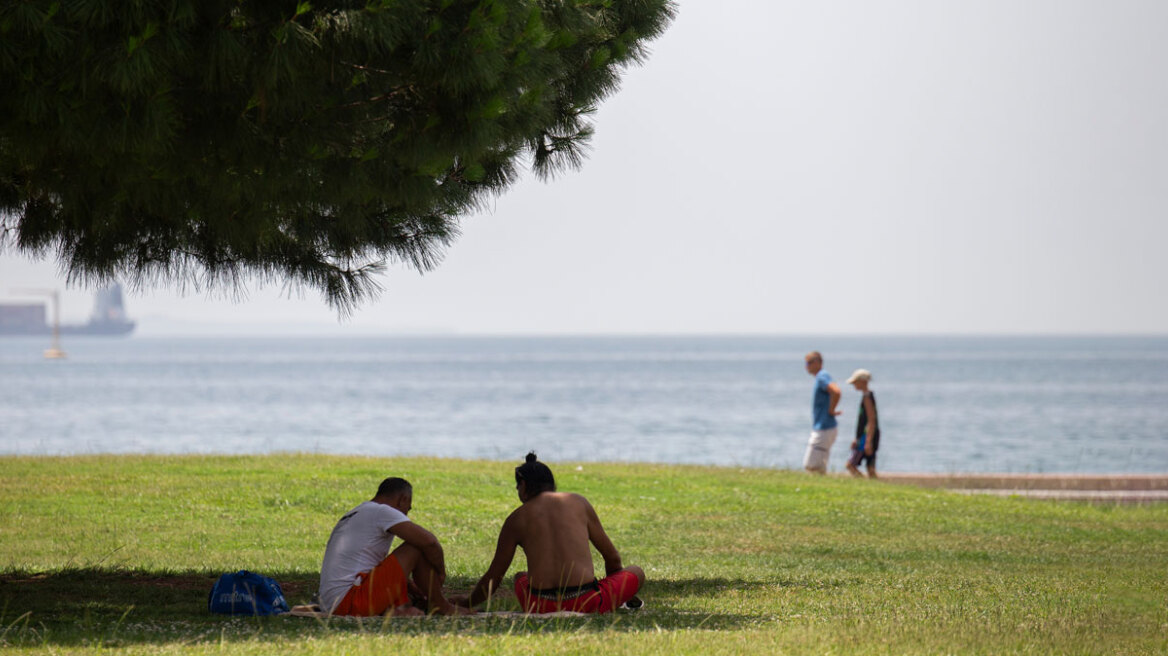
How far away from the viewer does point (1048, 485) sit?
66.3 feet

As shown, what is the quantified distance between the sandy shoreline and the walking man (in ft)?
6.21

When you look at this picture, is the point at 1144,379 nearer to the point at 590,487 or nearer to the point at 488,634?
the point at 590,487

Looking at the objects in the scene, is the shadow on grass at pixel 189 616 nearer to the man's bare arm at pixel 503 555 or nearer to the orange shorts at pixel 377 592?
the orange shorts at pixel 377 592

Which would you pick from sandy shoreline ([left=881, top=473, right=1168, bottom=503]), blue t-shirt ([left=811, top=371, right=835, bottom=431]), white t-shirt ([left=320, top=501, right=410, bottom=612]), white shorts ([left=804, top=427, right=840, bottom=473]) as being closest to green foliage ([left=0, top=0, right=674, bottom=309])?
white t-shirt ([left=320, top=501, right=410, bottom=612])

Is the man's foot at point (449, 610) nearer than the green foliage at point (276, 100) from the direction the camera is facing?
No

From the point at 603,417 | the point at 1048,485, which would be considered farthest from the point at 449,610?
the point at 603,417

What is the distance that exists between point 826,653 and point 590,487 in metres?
10.2

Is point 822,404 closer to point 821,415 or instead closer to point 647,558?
point 821,415

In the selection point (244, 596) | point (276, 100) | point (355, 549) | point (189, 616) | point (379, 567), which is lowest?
point (189, 616)

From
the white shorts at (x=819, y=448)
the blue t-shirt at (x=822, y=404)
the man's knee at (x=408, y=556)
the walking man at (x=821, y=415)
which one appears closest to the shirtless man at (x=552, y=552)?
the man's knee at (x=408, y=556)

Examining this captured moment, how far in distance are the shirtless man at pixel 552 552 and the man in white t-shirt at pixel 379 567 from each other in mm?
370

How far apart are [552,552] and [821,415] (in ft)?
35.0

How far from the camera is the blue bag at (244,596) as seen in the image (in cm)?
793

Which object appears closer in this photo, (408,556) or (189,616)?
(408,556)
